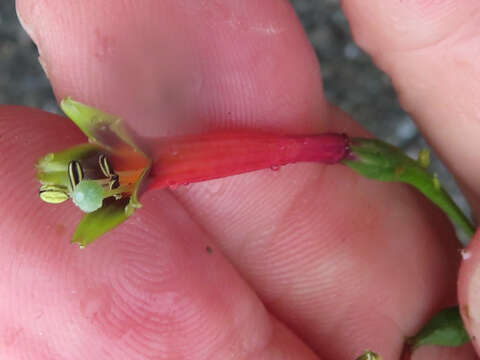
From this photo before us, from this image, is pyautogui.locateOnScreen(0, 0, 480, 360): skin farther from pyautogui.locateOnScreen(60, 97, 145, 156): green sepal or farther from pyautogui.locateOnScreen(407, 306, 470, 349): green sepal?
pyautogui.locateOnScreen(60, 97, 145, 156): green sepal

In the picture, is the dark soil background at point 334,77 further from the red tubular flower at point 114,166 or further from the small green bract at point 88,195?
the small green bract at point 88,195

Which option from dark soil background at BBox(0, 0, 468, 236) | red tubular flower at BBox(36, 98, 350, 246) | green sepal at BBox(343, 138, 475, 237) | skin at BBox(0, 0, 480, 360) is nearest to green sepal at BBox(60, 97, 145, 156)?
red tubular flower at BBox(36, 98, 350, 246)

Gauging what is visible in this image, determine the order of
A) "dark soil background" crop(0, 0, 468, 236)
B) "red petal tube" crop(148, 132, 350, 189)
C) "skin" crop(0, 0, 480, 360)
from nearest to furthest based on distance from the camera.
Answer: "red petal tube" crop(148, 132, 350, 189)
"skin" crop(0, 0, 480, 360)
"dark soil background" crop(0, 0, 468, 236)

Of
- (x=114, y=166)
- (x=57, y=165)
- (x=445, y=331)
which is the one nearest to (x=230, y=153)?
(x=114, y=166)

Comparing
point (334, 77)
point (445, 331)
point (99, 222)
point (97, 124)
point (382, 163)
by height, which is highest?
point (97, 124)

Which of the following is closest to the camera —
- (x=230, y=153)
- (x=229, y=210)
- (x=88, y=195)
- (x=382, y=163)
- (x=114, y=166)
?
(x=88, y=195)

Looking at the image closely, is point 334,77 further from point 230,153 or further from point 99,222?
point 99,222
